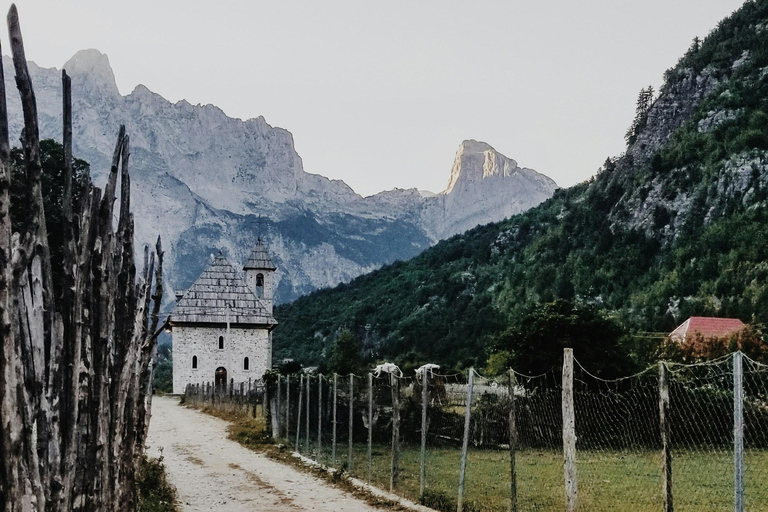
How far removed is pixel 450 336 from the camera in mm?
58750

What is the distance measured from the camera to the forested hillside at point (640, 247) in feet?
168

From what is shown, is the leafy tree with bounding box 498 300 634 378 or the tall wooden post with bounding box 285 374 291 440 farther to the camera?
the leafy tree with bounding box 498 300 634 378

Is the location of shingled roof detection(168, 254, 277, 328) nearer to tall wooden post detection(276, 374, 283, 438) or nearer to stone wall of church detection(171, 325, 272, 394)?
stone wall of church detection(171, 325, 272, 394)

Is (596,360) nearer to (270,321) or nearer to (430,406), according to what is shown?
(430,406)

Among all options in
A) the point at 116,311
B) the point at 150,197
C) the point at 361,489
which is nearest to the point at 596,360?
the point at 361,489

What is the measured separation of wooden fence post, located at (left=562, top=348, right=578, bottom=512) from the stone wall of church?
36867 millimetres

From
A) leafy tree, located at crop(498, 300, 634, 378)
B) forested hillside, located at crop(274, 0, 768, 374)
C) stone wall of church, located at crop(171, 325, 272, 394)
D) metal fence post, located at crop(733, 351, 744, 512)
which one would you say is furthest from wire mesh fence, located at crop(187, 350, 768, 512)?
stone wall of church, located at crop(171, 325, 272, 394)

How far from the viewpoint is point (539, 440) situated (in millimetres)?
18047

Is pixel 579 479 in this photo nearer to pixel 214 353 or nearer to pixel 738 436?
pixel 738 436

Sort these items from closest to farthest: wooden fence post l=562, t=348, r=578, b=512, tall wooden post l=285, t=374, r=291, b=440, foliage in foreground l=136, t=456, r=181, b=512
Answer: wooden fence post l=562, t=348, r=578, b=512 < foliage in foreground l=136, t=456, r=181, b=512 < tall wooden post l=285, t=374, r=291, b=440

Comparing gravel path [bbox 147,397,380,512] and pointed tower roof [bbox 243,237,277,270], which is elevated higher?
pointed tower roof [bbox 243,237,277,270]

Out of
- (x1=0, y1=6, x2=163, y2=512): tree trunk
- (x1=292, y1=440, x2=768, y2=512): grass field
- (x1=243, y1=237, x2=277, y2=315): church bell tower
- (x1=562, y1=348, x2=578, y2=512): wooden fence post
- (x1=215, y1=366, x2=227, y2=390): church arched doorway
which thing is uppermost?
(x1=243, y1=237, x2=277, y2=315): church bell tower

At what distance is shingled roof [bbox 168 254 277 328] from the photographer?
44875 mm

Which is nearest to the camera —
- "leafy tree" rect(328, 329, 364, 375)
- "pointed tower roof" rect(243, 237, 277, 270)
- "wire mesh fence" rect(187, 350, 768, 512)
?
"wire mesh fence" rect(187, 350, 768, 512)
